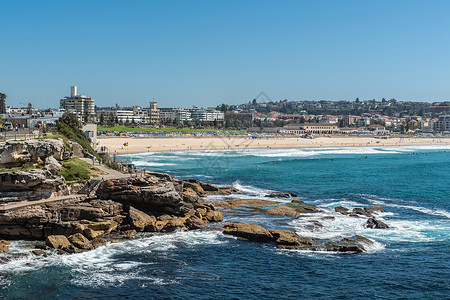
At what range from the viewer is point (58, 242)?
23.4 metres

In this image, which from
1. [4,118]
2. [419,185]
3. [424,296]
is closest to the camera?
[424,296]

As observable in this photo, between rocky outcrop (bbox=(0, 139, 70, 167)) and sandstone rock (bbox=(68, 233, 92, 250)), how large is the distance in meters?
7.08

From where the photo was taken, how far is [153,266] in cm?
2173

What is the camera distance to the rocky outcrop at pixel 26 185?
2525cm

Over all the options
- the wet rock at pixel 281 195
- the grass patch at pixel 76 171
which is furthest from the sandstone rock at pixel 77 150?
the wet rock at pixel 281 195

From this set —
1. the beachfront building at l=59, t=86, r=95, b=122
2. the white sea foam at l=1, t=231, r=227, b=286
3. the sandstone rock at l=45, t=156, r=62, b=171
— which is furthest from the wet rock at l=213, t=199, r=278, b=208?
the beachfront building at l=59, t=86, r=95, b=122

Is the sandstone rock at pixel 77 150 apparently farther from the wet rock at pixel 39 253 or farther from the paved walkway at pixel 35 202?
the wet rock at pixel 39 253

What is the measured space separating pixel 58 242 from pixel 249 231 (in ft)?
35.5

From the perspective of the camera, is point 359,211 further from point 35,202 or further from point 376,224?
point 35,202

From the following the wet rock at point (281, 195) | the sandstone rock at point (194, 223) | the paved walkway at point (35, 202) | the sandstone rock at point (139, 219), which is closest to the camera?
the paved walkway at point (35, 202)

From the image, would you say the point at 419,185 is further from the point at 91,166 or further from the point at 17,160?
the point at 17,160

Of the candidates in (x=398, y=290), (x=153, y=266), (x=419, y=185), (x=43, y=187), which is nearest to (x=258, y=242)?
(x=153, y=266)

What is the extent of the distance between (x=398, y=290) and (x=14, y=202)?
2033 cm

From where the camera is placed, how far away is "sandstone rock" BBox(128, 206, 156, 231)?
88.1 feet
